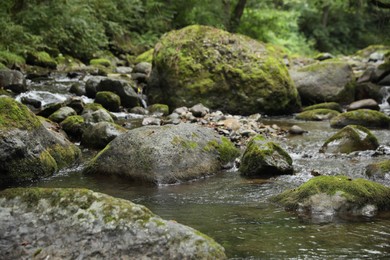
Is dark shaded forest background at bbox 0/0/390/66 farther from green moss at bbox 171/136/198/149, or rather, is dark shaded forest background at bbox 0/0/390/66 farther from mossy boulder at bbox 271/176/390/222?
mossy boulder at bbox 271/176/390/222

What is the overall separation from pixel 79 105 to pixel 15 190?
311 inches

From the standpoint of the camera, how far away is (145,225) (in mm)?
3811

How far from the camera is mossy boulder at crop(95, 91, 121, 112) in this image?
13242 millimetres

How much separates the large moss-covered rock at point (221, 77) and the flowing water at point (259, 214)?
17.1 ft

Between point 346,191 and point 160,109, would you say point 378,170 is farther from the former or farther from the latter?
point 160,109

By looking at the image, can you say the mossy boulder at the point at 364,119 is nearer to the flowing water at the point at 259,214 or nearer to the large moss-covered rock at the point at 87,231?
the flowing water at the point at 259,214

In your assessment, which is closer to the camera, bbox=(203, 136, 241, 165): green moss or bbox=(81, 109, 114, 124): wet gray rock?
bbox=(203, 136, 241, 165): green moss

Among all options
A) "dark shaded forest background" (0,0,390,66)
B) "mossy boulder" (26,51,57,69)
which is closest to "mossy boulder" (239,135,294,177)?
"dark shaded forest background" (0,0,390,66)

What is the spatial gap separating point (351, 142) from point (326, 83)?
7233 mm

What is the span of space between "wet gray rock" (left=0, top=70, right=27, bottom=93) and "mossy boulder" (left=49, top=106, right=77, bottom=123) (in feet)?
10.6

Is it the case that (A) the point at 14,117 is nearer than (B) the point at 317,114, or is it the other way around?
(A) the point at 14,117

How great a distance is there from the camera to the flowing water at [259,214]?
169 inches

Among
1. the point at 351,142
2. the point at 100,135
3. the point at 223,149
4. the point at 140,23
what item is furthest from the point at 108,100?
the point at 140,23

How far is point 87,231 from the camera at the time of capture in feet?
12.4
